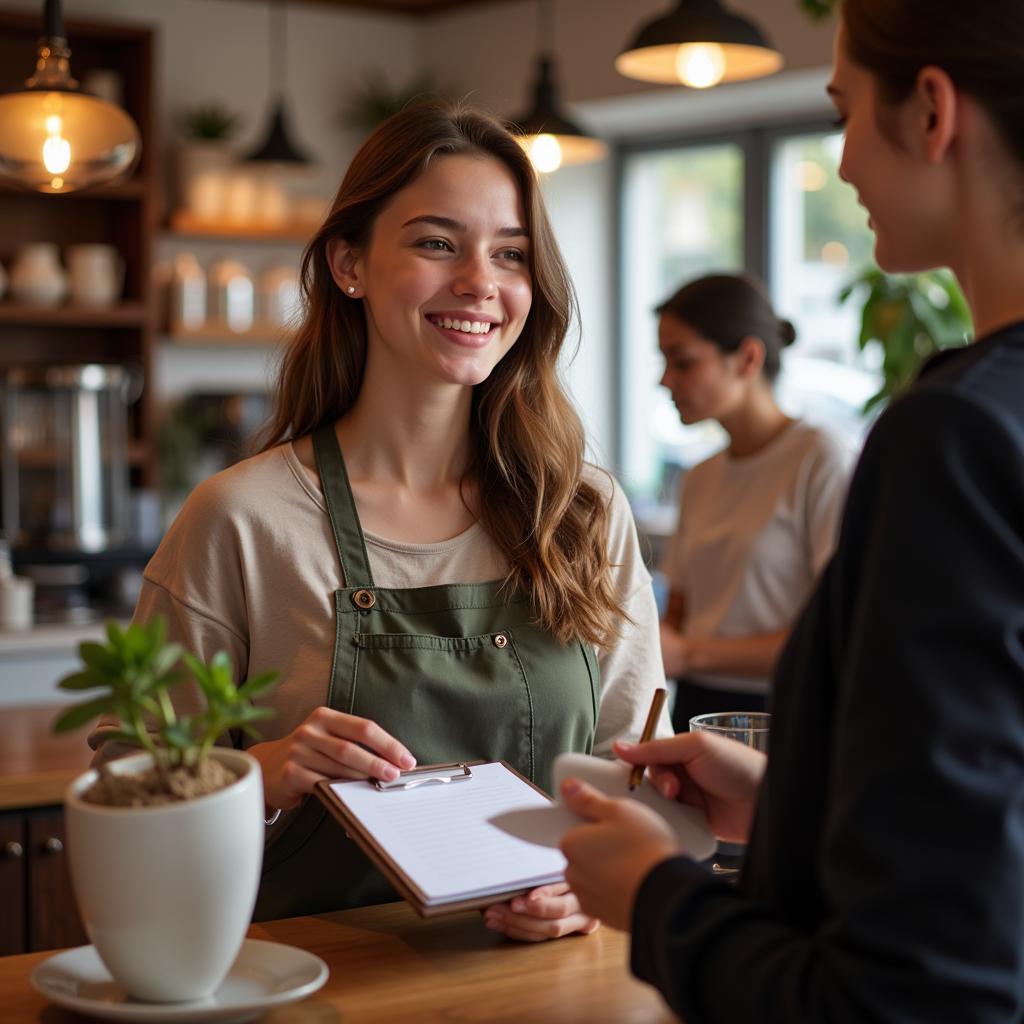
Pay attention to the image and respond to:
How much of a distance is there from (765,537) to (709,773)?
1.92 metres

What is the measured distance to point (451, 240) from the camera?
182 cm

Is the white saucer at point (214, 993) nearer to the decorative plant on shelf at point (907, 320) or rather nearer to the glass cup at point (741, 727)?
the glass cup at point (741, 727)

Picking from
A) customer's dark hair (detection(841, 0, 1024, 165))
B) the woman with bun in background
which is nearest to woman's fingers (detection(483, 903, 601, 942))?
customer's dark hair (detection(841, 0, 1024, 165))

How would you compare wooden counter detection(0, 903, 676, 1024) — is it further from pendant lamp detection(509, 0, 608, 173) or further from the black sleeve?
pendant lamp detection(509, 0, 608, 173)

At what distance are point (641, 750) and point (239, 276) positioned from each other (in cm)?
534

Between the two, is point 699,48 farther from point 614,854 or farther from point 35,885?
point 614,854

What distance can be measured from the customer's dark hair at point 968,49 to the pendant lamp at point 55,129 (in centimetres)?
135

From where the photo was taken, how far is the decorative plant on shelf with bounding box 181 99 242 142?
6160 mm

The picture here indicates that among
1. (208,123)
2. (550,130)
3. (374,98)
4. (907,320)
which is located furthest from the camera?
(374,98)

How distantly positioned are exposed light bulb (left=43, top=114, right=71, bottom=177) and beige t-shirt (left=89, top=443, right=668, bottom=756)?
523 millimetres

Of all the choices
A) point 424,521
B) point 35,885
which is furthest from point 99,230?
point 424,521

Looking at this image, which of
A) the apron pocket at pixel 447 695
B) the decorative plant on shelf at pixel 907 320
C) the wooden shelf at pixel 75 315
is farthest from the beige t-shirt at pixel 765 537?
the wooden shelf at pixel 75 315

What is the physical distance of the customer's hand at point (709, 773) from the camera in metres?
1.22

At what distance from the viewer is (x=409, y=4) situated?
21.7 feet
